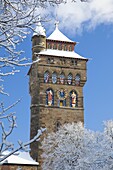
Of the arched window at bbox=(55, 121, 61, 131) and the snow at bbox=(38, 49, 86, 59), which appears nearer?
the arched window at bbox=(55, 121, 61, 131)

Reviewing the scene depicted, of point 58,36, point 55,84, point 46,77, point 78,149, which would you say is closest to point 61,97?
point 55,84

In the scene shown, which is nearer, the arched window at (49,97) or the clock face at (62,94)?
the arched window at (49,97)

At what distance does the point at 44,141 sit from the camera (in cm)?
3766

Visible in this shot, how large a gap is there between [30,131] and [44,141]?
2712 mm

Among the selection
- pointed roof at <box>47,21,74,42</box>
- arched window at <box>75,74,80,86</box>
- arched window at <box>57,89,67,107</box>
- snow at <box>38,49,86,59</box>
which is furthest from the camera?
pointed roof at <box>47,21,74,42</box>

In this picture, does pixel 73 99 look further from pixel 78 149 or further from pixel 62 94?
pixel 78 149

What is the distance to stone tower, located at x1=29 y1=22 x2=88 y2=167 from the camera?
130 feet

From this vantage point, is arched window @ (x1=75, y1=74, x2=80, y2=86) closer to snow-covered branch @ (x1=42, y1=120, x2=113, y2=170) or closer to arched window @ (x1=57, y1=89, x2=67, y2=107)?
arched window @ (x1=57, y1=89, x2=67, y2=107)

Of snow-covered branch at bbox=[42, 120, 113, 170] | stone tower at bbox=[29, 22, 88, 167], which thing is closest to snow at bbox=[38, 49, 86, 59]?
stone tower at bbox=[29, 22, 88, 167]

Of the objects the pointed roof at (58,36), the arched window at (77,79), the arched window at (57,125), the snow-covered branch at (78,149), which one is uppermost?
the pointed roof at (58,36)

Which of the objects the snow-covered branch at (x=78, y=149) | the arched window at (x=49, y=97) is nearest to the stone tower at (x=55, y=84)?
the arched window at (x=49, y=97)

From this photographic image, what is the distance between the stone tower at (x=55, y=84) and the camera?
39.6m

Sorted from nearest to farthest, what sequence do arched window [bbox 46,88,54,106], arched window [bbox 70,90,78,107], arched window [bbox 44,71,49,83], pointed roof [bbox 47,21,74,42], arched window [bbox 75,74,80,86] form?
arched window [bbox 46,88,54,106] < arched window [bbox 70,90,78,107] < arched window [bbox 44,71,49,83] < arched window [bbox 75,74,80,86] < pointed roof [bbox 47,21,74,42]

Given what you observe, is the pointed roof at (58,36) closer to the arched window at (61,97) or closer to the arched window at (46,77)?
the arched window at (46,77)
